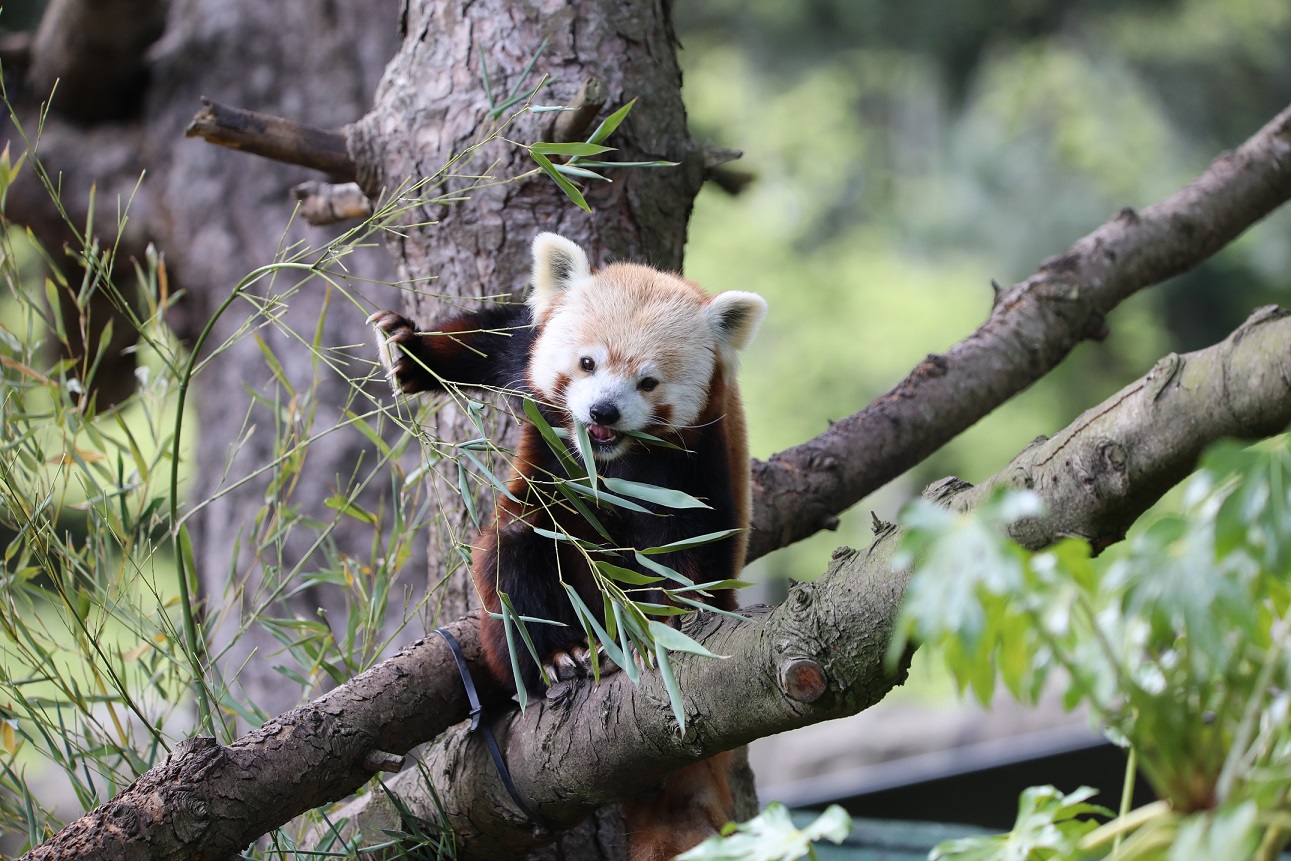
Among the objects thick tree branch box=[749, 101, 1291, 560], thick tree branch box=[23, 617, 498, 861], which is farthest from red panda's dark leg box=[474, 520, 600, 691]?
thick tree branch box=[749, 101, 1291, 560]

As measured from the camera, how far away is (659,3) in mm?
2494

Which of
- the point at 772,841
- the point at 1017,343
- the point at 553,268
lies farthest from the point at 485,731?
the point at 1017,343

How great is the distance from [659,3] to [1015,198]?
28.5 feet

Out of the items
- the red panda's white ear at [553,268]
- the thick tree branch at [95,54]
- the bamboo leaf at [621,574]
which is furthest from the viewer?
the thick tree branch at [95,54]

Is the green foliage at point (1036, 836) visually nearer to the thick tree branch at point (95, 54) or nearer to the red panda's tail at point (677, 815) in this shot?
the red panda's tail at point (677, 815)

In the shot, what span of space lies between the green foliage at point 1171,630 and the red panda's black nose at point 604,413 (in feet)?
3.85

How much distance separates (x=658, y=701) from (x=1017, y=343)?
5.07 ft

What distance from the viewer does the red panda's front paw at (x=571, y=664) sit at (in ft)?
6.02

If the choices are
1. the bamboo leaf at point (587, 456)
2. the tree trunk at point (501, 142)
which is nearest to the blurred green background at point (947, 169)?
the tree trunk at point (501, 142)

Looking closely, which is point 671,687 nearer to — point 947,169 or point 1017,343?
point 1017,343

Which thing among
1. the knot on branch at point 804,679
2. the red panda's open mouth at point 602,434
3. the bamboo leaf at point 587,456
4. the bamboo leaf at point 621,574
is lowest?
the knot on branch at point 804,679

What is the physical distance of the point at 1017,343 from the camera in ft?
8.55

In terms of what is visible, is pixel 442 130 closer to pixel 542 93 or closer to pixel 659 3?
pixel 542 93

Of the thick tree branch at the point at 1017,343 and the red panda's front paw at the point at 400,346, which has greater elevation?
the red panda's front paw at the point at 400,346
